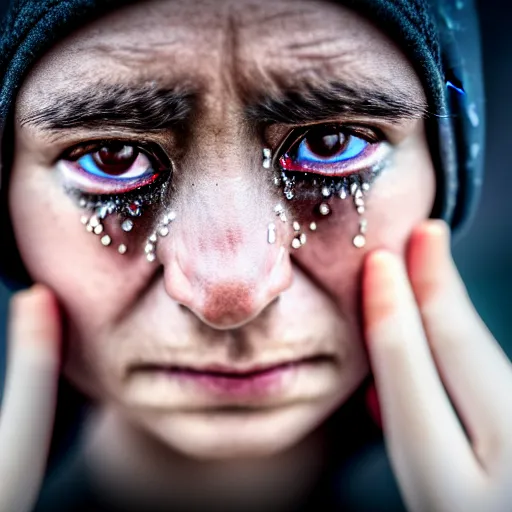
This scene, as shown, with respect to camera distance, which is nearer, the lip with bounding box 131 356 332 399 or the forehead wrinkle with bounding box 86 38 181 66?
the forehead wrinkle with bounding box 86 38 181 66

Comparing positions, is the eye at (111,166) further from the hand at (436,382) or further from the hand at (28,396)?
the hand at (436,382)

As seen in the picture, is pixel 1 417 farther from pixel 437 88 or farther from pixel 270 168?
pixel 437 88

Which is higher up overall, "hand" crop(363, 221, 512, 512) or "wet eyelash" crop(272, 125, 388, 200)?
"wet eyelash" crop(272, 125, 388, 200)

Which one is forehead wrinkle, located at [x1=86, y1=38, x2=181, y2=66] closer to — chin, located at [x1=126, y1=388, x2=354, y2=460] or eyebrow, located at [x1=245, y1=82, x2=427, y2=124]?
eyebrow, located at [x1=245, y1=82, x2=427, y2=124]

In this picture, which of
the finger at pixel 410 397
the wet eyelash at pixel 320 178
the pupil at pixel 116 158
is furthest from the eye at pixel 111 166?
the finger at pixel 410 397

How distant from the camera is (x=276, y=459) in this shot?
0.76 m

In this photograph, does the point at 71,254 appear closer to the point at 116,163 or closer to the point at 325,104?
the point at 116,163

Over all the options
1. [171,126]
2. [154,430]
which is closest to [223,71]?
[171,126]

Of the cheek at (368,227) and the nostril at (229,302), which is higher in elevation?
the cheek at (368,227)

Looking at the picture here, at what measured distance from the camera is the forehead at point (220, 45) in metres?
0.47

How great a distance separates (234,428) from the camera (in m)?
0.60

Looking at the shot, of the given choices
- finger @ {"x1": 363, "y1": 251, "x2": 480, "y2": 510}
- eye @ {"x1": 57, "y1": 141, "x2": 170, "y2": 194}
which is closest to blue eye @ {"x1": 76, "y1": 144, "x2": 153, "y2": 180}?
eye @ {"x1": 57, "y1": 141, "x2": 170, "y2": 194}

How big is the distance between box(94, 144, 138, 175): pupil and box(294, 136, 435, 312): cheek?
17 cm

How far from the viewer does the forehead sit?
472 millimetres
